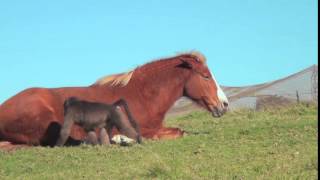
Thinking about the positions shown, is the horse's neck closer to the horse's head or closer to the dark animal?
the horse's head

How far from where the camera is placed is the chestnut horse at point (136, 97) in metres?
10.4

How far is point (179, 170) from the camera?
6504 mm

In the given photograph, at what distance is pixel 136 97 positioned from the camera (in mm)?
10875

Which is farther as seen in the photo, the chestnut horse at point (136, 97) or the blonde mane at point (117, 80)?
the blonde mane at point (117, 80)

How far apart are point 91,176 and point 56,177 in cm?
42

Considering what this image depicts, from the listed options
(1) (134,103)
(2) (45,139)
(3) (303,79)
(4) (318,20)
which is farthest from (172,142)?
(3) (303,79)

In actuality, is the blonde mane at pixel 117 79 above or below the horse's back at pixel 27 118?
above

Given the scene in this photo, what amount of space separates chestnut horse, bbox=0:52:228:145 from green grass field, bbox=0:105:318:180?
1.08 m

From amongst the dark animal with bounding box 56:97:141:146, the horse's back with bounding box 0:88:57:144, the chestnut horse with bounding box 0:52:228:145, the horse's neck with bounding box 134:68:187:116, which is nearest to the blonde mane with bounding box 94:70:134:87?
the chestnut horse with bounding box 0:52:228:145

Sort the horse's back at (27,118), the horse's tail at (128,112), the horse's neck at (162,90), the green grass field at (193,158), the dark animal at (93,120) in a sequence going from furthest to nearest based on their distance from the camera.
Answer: the horse's neck at (162,90) → the horse's back at (27,118) → the horse's tail at (128,112) → the dark animal at (93,120) → the green grass field at (193,158)

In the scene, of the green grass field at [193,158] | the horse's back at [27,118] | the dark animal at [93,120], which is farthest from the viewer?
the horse's back at [27,118]

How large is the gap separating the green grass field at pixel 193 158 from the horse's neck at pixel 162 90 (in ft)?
4.53

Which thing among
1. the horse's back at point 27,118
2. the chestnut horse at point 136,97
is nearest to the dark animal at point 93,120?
the chestnut horse at point 136,97

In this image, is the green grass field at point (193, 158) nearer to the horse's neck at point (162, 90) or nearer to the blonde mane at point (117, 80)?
the horse's neck at point (162, 90)
